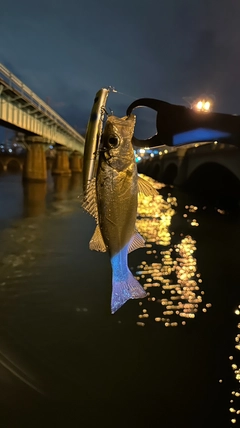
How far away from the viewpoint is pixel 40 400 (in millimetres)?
5969

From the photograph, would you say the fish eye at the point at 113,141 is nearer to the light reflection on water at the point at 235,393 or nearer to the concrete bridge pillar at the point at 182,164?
the light reflection on water at the point at 235,393

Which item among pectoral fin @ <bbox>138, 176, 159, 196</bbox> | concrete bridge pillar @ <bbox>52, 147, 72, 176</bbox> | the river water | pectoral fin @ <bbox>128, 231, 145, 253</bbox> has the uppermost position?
pectoral fin @ <bbox>138, 176, 159, 196</bbox>

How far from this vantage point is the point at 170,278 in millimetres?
12258

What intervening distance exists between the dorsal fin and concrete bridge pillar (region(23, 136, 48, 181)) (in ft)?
149

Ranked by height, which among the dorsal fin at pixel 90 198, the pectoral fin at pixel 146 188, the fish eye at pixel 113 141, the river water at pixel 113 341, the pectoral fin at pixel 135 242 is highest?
the fish eye at pixel 113 141

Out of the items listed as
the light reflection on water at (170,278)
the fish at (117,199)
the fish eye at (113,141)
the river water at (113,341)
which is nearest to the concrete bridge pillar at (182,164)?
the light reflection on water at (170,278)

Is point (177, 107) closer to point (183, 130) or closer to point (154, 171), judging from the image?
point (183, 130)

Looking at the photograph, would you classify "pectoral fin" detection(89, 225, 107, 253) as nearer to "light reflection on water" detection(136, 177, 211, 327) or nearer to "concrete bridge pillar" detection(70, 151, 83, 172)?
"light reflection on water" detection(136, 177, 211, 327)

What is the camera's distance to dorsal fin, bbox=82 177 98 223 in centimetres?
246

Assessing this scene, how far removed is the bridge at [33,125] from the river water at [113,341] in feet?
64.2

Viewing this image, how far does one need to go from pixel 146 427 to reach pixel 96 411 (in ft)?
2.79

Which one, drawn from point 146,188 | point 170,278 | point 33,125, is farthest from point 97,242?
point 33,125

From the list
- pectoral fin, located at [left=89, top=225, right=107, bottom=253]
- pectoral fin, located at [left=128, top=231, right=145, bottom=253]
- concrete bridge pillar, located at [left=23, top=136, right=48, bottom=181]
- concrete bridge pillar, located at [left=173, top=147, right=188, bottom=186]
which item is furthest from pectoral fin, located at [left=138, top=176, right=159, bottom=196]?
concrete bridge pillar, located at [left=173, top=147, right=188, bottom=186]

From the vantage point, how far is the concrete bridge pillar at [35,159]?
46.0 m
